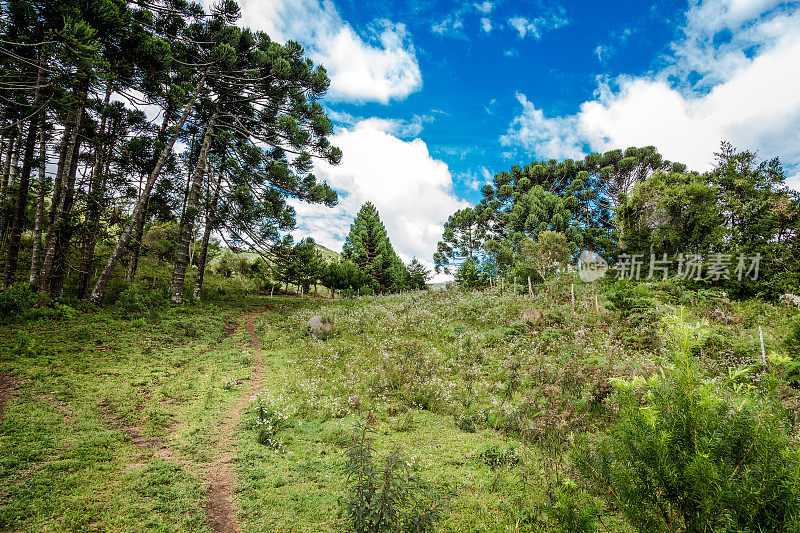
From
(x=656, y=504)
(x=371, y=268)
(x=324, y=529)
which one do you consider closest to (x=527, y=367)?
(x=324, y=529)

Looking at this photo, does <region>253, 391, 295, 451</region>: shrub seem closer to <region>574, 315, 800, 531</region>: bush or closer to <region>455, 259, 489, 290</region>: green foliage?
<region>574, 315, 800, 531</region>: bush

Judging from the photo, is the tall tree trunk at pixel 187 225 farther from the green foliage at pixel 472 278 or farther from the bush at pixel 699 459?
the green foliage at pixel 472 278

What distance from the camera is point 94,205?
14.3 m

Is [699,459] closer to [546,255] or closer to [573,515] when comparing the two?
[573,515]

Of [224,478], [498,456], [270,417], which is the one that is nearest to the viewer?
[224,478]

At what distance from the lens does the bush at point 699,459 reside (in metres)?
1.65

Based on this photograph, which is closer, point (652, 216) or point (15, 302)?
point (15, 302)

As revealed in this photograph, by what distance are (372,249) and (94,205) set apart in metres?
32.9

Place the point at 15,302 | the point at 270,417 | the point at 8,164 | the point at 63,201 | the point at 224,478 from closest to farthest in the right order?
1. the point at 224,478
2. the point at 270,417
3. the point at 15,302
4. the point at 63,201
5. the point at 8,164

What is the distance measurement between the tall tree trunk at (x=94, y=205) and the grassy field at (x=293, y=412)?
2.20 meters

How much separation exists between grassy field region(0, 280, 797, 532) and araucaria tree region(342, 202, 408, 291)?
1149 inches

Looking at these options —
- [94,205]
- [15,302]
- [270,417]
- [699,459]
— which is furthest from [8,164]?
[699,459]

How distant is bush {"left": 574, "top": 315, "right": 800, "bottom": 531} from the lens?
5.42 ft

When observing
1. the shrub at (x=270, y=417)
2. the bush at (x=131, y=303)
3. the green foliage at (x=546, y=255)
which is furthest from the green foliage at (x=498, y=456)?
the green foliage at (x=546, y=255)
